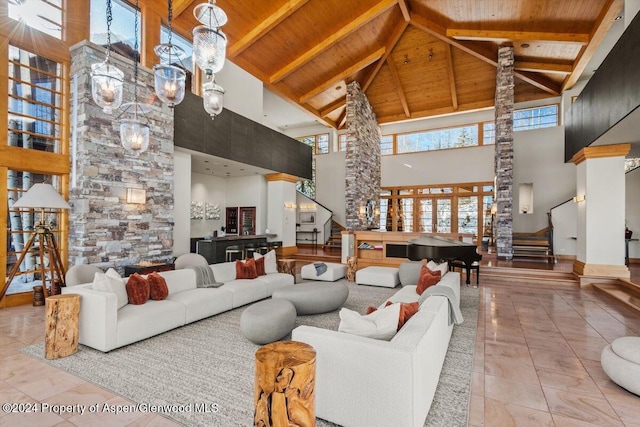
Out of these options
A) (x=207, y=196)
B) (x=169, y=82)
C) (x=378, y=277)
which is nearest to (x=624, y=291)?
(x=378, y=277)

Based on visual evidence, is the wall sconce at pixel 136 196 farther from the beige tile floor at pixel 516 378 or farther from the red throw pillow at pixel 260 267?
the red throw pillow at pixel 260 267

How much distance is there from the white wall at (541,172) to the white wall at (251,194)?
8978 millimetres

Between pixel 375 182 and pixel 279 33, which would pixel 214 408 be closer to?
pixel 279 33

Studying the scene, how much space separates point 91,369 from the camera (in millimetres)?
2834

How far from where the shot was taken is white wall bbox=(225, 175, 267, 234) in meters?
11.2

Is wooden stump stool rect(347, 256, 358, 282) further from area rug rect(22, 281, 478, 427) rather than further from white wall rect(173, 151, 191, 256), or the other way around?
white wall rect(173, 151, 191, 256)

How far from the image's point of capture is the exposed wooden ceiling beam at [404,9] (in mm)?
8086

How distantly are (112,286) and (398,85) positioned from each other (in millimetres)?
11064

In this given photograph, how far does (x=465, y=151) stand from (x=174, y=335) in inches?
476

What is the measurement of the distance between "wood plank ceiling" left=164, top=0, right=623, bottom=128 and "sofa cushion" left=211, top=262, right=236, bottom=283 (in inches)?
240

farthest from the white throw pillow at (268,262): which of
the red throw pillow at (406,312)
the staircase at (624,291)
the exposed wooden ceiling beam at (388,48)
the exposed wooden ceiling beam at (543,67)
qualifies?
the exposed wooden ceiling beam at (543,67)

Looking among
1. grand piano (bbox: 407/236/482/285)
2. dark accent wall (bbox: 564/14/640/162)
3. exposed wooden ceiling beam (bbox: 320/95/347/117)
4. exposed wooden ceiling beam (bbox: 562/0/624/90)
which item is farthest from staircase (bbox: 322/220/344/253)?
exposed wooden ceiling beam (bbox: 562/0/624/90)

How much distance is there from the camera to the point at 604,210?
6414 mm

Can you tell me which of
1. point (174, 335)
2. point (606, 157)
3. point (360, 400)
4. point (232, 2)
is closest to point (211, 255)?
point (174, 335)
